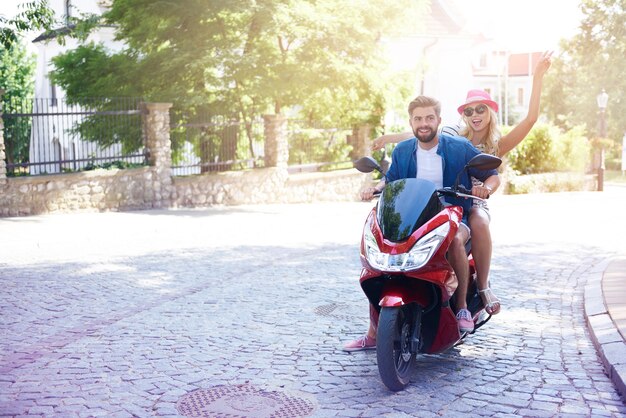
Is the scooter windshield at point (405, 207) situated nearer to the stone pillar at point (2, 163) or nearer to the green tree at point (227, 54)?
the stone pillar at point (2, 163)

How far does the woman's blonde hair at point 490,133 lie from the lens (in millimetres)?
6242

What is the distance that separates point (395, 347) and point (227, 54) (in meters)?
14.0

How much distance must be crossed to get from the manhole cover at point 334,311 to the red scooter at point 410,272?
1.78 m

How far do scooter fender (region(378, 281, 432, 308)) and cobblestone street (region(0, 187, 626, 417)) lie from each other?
553mm

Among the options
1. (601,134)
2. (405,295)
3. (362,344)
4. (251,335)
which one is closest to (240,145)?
(251,335)

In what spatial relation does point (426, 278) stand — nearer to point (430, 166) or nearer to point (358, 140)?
point (430, 166)

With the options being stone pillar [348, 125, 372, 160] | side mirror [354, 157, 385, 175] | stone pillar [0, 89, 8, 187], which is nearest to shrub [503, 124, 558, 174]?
stone pillar [348, 125, 372, 160]

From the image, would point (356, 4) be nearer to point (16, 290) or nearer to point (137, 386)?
point (16, 290)

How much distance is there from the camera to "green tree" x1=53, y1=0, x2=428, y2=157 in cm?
1809

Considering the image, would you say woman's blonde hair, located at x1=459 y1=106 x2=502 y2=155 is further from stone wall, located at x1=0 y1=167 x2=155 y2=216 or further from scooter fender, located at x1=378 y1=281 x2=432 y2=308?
stone wall, located at x1=0 y1=167 x2=155 y2=216

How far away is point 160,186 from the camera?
17.7 m

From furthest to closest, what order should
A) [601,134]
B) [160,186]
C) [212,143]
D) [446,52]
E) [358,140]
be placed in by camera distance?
[446,52] < [601,134] < [358,140] < [212,143] < [160,186]

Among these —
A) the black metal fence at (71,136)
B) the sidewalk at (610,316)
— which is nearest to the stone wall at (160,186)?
the black metal fence at (71,136)

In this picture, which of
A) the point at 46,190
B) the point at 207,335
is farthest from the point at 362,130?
the point at 207,335
